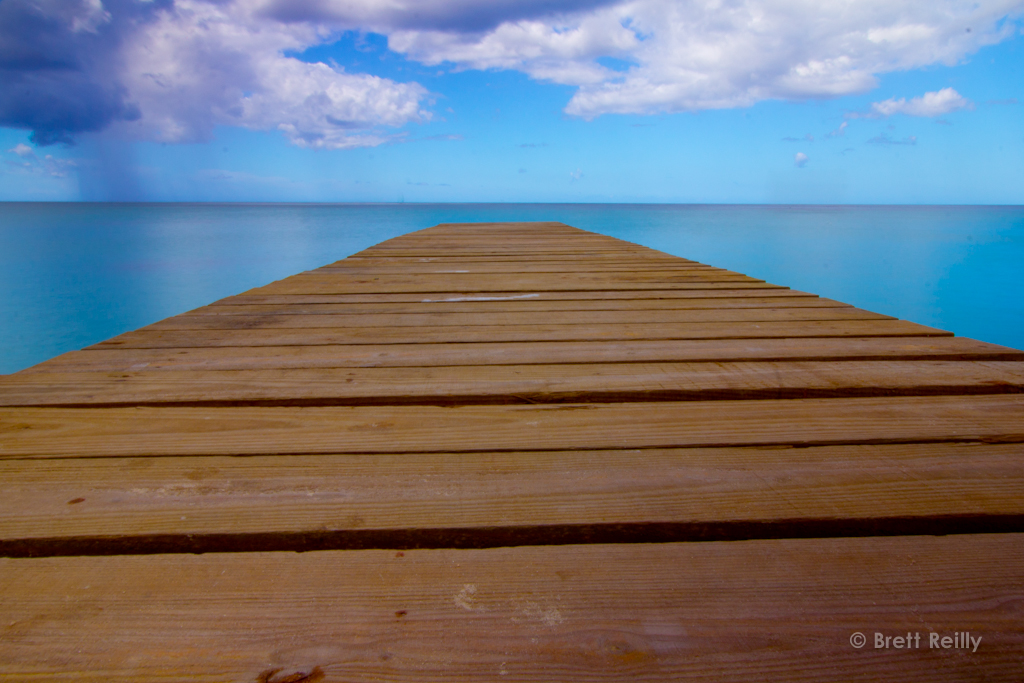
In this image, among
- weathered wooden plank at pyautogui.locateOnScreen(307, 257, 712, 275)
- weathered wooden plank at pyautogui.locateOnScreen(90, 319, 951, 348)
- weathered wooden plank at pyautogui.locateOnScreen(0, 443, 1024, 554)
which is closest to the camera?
weathered wooden plank at pyautogui.locateOnScreen(0, 443, 1024, 554)

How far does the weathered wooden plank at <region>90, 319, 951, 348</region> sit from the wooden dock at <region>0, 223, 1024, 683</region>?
11 centimetres

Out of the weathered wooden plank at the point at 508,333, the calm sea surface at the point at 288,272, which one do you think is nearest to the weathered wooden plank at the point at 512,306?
the weathered wooden plank at the point at 508,333

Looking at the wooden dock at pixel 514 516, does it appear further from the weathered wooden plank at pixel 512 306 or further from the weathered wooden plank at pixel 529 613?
the weathered wooden plank at pixel 512 306

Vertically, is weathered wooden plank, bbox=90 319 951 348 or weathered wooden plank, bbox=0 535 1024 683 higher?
weathered wooden plank, bbox=90 319 951 348

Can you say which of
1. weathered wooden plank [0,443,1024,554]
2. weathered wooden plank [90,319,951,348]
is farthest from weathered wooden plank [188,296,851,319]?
weathered wooden plank [0,443,1024,554]

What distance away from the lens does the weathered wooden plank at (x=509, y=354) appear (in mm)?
1041

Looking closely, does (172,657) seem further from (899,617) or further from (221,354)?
(221,354)

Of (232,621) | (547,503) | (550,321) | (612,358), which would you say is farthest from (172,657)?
(550,321)

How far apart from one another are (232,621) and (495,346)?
78 cm

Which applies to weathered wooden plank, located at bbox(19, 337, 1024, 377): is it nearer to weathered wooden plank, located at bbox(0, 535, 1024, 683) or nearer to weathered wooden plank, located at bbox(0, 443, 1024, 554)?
weathered wooden plank, located at bbox(0, 443, 1024, 554)

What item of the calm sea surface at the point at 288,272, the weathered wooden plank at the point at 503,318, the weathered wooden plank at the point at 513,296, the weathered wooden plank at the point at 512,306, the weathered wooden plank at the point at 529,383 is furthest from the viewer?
the calm sea surface at the point at 288,272

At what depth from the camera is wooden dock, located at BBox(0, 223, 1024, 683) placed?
41 cm

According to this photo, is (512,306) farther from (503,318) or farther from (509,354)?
(509,354)

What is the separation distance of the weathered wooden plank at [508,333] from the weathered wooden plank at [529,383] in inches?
8.1
